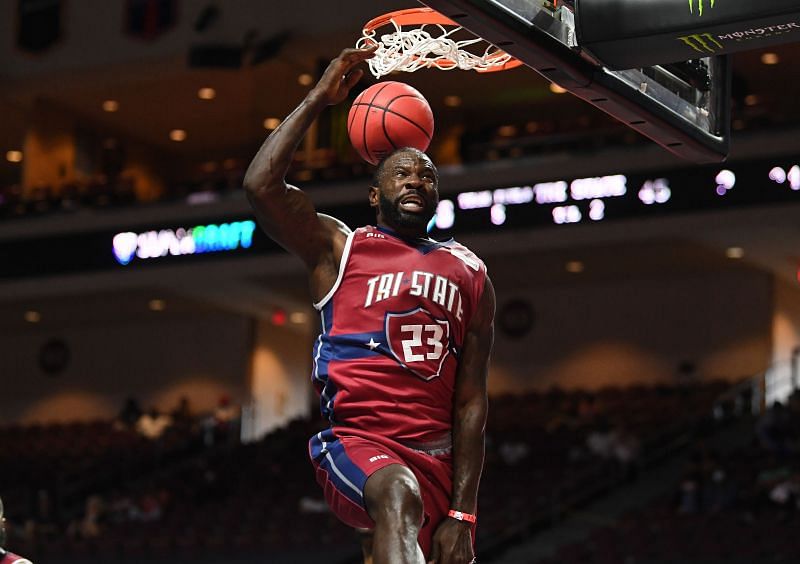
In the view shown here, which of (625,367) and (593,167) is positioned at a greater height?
(593,167)

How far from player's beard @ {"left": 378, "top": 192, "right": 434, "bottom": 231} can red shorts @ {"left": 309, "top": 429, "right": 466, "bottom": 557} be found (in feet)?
2.33

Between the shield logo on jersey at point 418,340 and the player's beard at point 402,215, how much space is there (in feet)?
0.97

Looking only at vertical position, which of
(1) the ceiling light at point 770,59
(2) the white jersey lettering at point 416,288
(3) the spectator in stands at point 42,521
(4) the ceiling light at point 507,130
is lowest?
(3) the spectator in stands at point 42,521

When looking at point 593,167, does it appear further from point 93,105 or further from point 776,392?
point 93,105

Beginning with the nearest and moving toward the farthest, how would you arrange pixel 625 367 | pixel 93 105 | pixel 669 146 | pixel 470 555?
pixel 470 555 < pixel 669 146 < pixel 625 367 < pixel 93 105

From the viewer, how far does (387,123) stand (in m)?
4.89

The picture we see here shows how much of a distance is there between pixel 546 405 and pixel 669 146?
58.8ft

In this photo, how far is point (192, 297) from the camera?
26.3m

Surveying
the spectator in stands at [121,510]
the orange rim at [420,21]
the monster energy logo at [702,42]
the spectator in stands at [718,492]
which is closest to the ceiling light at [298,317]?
the spectator in stands at [121,510]

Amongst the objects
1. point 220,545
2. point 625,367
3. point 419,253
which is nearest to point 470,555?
point 419,253

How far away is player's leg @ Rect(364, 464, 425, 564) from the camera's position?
4137 millimetres

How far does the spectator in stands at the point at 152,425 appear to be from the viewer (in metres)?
25.9

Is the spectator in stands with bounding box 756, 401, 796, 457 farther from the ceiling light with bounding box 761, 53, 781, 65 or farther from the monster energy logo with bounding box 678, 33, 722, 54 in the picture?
the monster energy logo with bounding box 678, 33, 722, 54

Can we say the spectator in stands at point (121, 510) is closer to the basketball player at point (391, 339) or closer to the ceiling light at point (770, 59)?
the ceiling light at point (770, 59)
